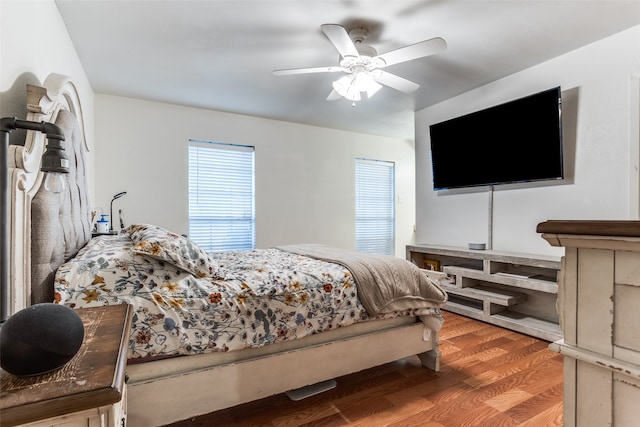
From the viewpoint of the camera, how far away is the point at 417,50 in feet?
6.76

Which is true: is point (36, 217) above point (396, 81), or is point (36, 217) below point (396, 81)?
below

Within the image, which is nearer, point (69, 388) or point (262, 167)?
point (69, 388)

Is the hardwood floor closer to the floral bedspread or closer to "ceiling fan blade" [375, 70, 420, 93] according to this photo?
the floral bedspread

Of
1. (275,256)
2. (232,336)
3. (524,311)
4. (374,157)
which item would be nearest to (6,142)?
(232,336)

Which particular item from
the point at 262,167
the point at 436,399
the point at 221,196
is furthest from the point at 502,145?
the point at 221,196

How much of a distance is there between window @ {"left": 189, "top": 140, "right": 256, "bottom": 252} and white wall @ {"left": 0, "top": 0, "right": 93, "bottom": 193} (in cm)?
187

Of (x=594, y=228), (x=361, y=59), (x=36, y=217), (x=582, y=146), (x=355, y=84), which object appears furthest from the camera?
(x=582, y=146)

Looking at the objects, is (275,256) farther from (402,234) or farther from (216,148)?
(402,234)

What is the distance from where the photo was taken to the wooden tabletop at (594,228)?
518 mm

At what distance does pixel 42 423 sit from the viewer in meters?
0.56

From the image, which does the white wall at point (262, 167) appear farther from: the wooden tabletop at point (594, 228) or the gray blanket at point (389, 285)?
the wooden tabletop at point (594, 228)

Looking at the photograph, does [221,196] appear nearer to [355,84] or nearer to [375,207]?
[355,84]

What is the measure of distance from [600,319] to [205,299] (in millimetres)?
1362

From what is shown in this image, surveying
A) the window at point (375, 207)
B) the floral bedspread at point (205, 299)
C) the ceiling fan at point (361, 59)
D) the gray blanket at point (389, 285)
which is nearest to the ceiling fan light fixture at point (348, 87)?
the ceiling fan at point (361, 59)
